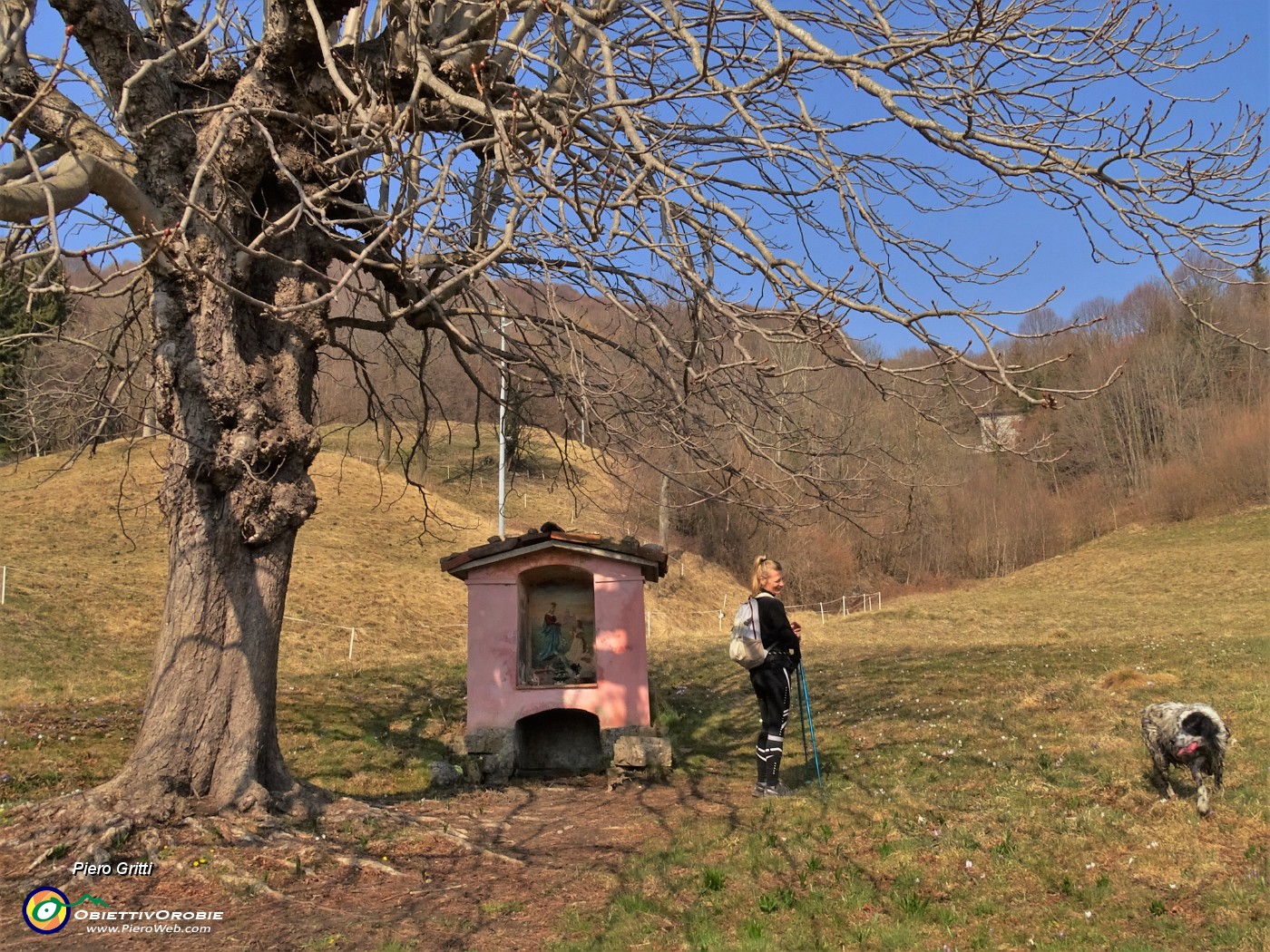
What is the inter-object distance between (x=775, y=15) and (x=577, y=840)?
5.61 meters

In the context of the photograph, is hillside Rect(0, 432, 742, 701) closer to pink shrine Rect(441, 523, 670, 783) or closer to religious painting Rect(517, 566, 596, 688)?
religious painting Rect(517, 566, 596, 688)

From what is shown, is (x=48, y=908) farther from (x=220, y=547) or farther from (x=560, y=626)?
(x=560, y=626)

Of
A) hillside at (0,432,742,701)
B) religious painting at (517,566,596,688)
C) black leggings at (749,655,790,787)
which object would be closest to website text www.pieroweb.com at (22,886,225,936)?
black leggings at (749,655,790,787)

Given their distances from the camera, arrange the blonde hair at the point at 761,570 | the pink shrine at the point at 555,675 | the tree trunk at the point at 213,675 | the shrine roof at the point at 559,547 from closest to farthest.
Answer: the tree trunk at the point at 213,675 < the blonde hair at the point at 761,570 < the pink shrine at the point at 555,675 < the shrine roof at the point at 559,547

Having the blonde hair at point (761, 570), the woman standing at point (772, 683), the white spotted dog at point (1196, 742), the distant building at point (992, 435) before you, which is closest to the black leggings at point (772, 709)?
the woman standing at point (772, 683)

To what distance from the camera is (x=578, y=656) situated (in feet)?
37.3

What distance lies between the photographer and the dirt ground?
4465mm

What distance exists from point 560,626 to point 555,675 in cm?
62

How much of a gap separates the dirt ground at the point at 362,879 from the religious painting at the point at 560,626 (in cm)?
394

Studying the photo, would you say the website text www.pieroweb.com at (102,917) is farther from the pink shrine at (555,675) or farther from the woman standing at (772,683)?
the pink shrine at (555,675)

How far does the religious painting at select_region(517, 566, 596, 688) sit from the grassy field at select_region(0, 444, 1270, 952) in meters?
1.48

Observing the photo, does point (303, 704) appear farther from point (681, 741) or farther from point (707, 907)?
point (707, 907)

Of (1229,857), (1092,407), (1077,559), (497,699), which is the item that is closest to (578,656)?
(497,699)

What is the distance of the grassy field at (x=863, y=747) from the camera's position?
4.68 meters
